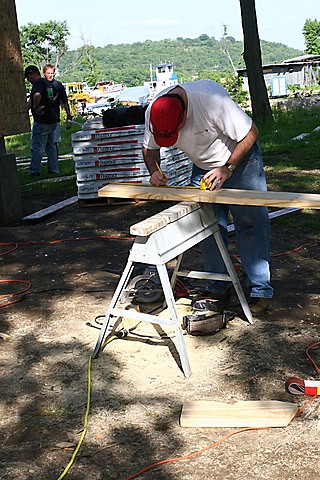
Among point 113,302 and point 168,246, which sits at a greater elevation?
point 168,246

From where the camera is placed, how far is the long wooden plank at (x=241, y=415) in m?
3.61

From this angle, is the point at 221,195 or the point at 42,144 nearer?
the point at 221,195

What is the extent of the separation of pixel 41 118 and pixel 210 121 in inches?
323

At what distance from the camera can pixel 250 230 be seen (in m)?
4.88

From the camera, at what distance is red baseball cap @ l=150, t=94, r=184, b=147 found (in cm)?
415

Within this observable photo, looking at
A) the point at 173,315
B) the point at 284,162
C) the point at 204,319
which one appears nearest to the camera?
the point at 173,315

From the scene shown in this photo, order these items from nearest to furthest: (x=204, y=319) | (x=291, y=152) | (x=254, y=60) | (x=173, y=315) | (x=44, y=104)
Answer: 1. (x=173, y=315)
2. (x=204, y=319)
3. (x=44, y=104)
4. (x=291, y=152)
5. (x=254, y=60)

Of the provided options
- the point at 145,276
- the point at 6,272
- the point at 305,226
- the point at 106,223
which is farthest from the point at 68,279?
the point at 305,226

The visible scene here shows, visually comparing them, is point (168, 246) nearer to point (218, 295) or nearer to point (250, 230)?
point (250, 230)

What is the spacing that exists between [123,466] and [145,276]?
6.22 feet

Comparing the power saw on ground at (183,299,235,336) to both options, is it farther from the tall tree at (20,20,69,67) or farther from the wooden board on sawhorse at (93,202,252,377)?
the tall tree at (20,20,69,67)

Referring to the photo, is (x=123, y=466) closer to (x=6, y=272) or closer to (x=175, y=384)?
(x=175, y=384)

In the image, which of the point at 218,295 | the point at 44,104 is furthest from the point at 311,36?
the point at 218,295

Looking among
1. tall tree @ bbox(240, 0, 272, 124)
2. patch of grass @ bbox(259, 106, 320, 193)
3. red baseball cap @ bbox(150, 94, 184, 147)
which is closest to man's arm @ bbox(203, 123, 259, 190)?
red baseball cap @ bbox(150, 94, 184, 147)
